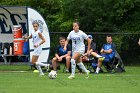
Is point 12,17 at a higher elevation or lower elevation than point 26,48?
higher

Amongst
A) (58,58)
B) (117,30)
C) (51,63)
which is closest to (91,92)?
(58,58)

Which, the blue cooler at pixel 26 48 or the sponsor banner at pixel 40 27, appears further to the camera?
the blue cooler at pixel 26 48

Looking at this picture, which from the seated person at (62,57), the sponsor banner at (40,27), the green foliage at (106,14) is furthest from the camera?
the green foliage at (106,14)

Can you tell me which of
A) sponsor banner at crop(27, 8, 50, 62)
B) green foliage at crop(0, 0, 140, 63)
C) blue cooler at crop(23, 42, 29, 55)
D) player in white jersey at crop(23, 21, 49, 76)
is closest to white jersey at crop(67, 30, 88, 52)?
player in white jersey at crop(23, 21, 49, 76)

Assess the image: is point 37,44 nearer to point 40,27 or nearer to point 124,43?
point 40,27

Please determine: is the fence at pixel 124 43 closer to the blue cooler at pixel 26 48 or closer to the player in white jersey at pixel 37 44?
the blue cooler at pixel 26 48

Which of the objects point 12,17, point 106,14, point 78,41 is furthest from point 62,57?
point 106,14

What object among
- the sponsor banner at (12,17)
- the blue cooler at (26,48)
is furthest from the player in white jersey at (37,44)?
the sponsor banner at (12,17)

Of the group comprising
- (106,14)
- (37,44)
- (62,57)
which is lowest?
(62,57)

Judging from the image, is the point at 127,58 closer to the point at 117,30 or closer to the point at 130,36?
the point at 130,36

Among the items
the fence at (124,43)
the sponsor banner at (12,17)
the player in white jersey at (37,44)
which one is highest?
the sponsor banner at (12,17)

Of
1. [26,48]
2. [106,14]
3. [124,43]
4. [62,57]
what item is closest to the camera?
[62,57]

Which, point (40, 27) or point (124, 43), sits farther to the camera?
point (124, 43)

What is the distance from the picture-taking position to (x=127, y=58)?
105 feet
